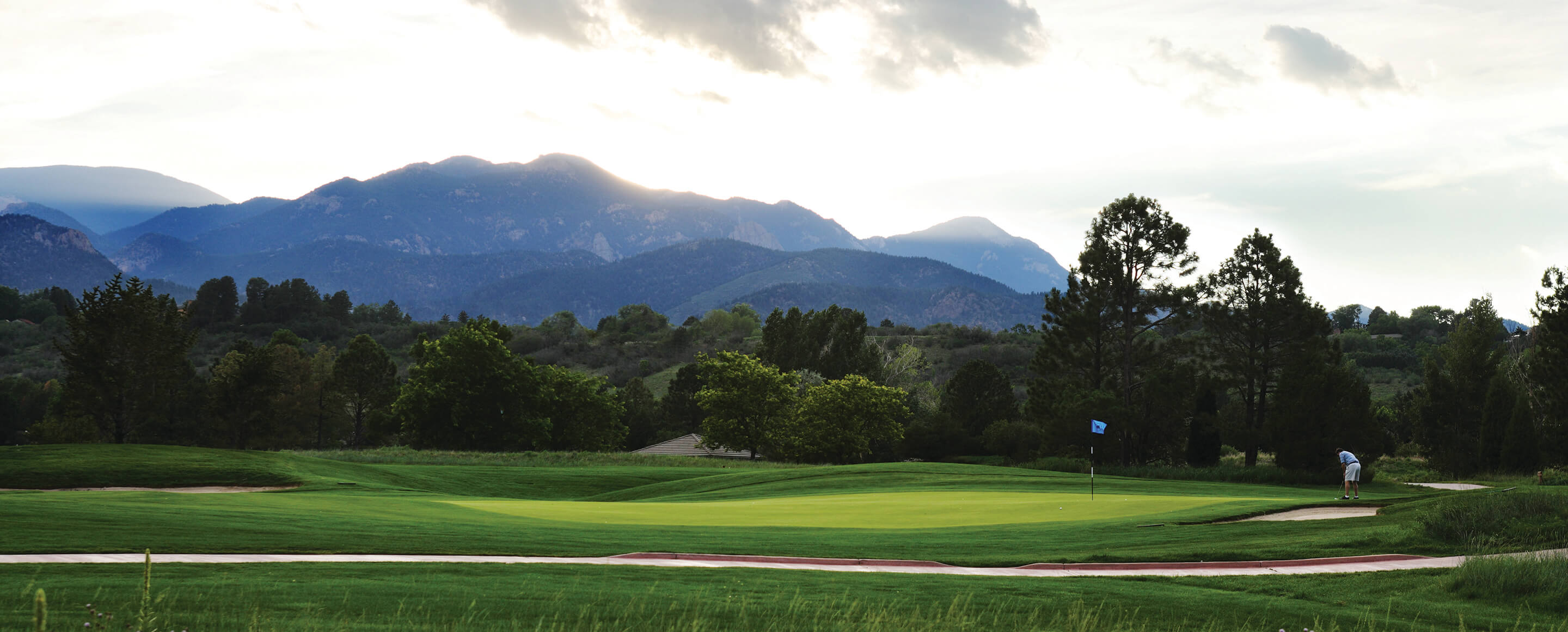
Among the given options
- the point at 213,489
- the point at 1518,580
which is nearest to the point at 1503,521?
the point at 1518,580

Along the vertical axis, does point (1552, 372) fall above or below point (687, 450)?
above

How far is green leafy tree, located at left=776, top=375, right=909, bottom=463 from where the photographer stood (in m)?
56.5

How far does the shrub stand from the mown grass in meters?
2.87

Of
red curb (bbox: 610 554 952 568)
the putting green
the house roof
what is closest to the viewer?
red curb (bbox: 610 554 952 568)

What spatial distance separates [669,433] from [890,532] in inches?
2572

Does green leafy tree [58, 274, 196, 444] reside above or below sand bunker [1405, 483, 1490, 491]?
above

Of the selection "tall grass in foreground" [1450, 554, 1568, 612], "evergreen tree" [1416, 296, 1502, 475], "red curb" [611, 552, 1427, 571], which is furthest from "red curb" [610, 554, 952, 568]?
"evergreen tree" [1416, 296, 1502, 475]

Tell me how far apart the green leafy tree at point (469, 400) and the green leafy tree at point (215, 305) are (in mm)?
88621

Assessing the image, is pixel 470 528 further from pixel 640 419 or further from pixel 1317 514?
pixel 640 419

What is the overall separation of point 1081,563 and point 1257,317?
41.8 meters

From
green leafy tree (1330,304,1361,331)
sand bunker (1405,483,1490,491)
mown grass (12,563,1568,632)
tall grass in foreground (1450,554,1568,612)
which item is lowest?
sand bunker (1405,483,1490,491)

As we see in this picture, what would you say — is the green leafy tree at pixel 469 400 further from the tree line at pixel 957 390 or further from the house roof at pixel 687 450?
the house roof at pixel 687 450

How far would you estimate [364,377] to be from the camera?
257 feet

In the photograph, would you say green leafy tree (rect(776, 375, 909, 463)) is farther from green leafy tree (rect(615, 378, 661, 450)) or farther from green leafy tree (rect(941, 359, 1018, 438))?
green leafy tree (rect(615, 378, 661, 450))
